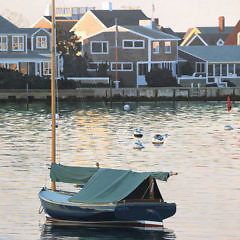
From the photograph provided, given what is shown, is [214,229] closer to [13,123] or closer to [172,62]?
[13,123]

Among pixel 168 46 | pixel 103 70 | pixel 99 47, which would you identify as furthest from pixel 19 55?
pixel 168 46

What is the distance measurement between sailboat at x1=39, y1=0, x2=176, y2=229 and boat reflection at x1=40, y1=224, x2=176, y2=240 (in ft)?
0.71

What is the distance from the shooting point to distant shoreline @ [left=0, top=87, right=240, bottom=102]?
115250 mm

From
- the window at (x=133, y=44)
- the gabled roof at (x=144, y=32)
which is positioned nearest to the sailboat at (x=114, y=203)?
the window at (x=133, y=44)

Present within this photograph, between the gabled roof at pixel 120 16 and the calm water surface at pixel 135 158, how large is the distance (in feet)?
165

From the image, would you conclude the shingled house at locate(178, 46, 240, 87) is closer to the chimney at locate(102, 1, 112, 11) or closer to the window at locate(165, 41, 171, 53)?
the window at locate(165, 41, 171, 53)

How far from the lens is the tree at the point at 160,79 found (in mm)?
123250

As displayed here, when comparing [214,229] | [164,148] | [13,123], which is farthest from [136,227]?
[13,123]

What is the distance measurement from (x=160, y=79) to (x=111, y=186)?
304 feet

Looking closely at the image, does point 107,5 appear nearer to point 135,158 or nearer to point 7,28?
point 7,28

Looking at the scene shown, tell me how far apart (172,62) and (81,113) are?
107 ft

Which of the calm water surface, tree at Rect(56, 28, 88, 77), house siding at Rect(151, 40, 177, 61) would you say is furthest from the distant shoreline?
house siding at Rect(151, 40, 177, 61)

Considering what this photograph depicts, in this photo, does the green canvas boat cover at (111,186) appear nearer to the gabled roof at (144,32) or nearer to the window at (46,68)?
the window at (46,68)

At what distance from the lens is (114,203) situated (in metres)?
30.2
